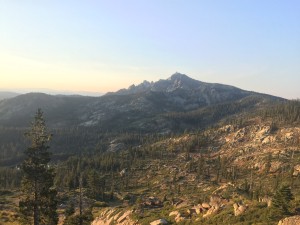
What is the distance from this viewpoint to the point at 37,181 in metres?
45.7

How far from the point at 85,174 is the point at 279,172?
90.0m

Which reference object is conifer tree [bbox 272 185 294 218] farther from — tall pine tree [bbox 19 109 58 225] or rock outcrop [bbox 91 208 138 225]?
tall pine tree [bbox 19 109 58 225]

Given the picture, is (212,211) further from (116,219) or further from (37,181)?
(37,181)

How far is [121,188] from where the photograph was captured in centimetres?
15162

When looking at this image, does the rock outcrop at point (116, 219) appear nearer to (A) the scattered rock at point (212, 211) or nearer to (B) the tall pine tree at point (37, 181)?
(A) the scattered rock at point (212, 211)

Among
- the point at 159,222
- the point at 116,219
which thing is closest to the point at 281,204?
the point at 159,222

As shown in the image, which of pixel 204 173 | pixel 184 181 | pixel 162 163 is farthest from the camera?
pixel 162 163

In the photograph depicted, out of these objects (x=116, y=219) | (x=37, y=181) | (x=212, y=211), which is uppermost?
(x=37, y=181)

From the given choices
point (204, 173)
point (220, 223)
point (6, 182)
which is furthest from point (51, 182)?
point (6, 182)

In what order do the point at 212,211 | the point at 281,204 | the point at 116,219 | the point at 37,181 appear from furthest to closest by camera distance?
1. the point at 116,219
2. the point at 212,211
3. the point at 37,181
4. the point at 281,204

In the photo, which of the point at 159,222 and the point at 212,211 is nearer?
the point at 159,222

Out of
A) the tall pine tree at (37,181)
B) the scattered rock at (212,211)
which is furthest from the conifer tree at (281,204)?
the tall pine tree at (37,181)

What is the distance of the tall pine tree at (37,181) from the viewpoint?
44969 mm

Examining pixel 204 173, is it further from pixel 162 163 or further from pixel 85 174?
pixel 85 174
